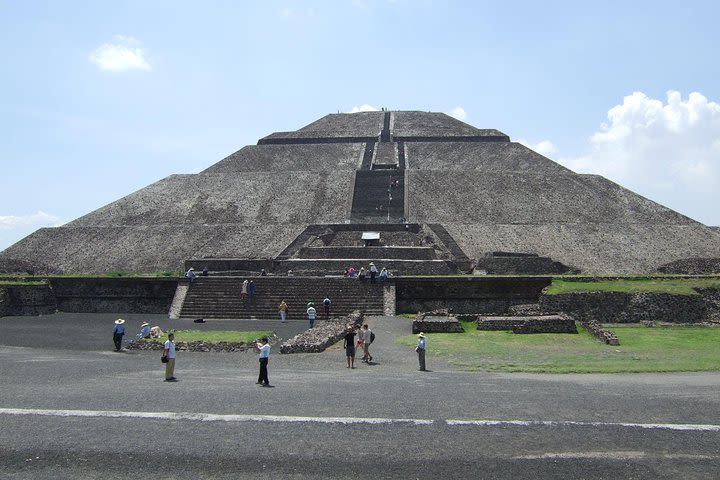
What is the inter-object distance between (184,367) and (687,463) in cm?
985

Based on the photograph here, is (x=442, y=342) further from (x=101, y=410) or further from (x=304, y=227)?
(x=304, y=227)

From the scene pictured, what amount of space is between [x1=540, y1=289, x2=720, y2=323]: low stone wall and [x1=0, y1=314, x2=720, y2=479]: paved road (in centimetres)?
974

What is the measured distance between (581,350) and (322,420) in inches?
375

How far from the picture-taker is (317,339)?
1627 centimetres

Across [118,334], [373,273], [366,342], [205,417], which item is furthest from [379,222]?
[205,417]

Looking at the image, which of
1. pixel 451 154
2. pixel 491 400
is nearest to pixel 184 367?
pixel 491 400

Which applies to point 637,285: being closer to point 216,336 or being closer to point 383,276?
point 383,276

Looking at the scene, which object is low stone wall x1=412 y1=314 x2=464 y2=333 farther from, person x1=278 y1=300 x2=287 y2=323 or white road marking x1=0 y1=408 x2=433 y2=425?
white road marking x1=0 y1=408 x2=433 y2=425

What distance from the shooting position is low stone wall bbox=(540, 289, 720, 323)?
70.1ft

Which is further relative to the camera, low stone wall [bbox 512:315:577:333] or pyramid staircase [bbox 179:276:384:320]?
pyramid staircase [bbox 179:276:384:320]

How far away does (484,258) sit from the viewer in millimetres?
30188

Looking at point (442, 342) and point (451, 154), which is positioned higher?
point (451, 154)

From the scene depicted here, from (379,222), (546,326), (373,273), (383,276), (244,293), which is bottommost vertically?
(546,326)

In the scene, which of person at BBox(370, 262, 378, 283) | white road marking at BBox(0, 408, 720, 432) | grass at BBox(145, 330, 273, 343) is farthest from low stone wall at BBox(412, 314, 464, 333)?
white road marking at BBox(0, 408, 720, 432)
